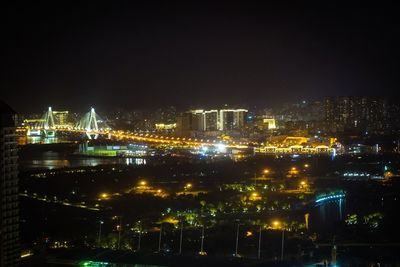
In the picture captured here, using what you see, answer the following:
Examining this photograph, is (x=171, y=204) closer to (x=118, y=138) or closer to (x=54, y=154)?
(x=54, y=154)

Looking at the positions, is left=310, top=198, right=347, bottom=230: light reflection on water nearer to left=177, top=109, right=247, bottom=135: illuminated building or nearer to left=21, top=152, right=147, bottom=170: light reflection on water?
left=21, top=152, right=147, bottom=170: light reflection on water

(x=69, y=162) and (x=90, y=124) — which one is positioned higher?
(x=90, y=124)

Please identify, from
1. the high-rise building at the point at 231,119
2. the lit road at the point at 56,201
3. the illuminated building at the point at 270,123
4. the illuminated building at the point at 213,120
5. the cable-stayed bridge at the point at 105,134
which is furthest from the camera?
the high-rise building at the point at 231,119

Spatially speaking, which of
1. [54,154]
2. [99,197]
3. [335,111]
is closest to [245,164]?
[99,197]

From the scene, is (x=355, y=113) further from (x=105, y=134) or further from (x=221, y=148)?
(x=105, y=134)

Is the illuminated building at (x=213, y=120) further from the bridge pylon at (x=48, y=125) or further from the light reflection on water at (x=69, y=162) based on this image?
the light reflection on water at (x=69, y=162)

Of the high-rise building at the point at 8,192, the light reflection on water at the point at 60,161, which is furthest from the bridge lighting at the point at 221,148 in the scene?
the high-rise building at the point at 8,192

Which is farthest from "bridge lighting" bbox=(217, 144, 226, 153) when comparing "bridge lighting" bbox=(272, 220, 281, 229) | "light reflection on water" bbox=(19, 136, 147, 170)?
"bridge lighting" bbox=(272, 220, 281, 229)

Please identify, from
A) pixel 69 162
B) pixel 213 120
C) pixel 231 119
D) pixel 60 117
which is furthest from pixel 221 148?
pixel 60 117
